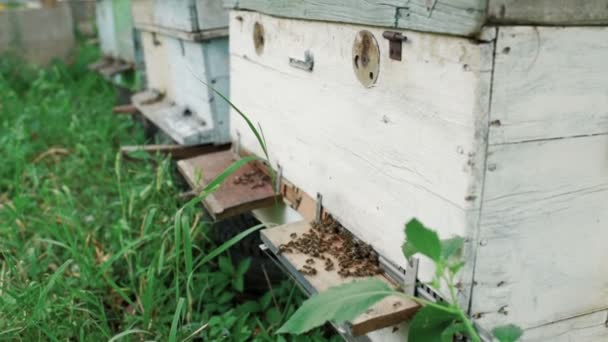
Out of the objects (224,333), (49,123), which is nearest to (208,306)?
(224,333)

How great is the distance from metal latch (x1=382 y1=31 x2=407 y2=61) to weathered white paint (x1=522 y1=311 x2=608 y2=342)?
69cm

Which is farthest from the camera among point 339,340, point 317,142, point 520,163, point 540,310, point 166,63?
point 166,63

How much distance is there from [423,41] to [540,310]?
658 mm

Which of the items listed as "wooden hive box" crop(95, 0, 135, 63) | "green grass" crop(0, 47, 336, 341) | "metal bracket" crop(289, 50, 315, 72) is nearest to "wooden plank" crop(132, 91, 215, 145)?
"green grass" crop(0, 47, 336, 341)

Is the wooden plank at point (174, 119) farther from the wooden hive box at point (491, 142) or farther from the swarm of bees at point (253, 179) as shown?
the wooden hive box at point (491, 142)

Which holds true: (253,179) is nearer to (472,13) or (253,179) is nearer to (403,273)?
(403,273)

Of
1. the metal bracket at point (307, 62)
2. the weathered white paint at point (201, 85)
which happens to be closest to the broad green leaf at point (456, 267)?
the metal bracket at point (307, 62)

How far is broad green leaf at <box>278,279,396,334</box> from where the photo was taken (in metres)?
1.16

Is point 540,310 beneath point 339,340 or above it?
above

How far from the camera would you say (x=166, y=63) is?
3.58m

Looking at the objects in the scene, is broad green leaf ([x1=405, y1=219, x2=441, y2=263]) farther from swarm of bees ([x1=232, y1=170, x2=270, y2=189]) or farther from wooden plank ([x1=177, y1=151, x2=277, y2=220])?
swarm of bees ([x1=232, y1=170, x2=270, y2=189])

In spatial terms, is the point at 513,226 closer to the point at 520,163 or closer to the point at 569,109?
the point at 520,163

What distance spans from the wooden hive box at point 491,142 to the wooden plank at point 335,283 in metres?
0.10

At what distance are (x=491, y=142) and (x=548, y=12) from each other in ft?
0.87
